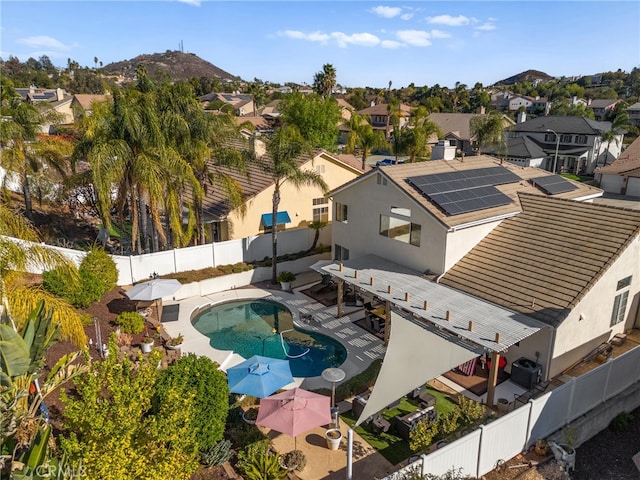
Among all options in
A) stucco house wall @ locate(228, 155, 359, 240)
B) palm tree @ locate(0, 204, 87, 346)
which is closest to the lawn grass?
palm tree @ locate(0, 204, 87, 346)

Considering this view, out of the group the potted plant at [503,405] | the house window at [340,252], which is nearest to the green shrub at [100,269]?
the house window at [340,252]

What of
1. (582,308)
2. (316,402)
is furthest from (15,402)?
(582,308)

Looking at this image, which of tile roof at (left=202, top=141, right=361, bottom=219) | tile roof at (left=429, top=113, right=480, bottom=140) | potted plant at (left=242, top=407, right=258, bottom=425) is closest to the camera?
potted plant at (left=242, top=407, right=258, bottom=425)

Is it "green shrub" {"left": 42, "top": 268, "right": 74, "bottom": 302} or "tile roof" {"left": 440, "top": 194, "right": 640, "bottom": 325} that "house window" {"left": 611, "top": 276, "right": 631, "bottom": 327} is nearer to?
"tile roof" {"left": 440, "top": 194, "right": 640, "bottom": 325}

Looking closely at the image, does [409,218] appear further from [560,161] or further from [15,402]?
[560,161]

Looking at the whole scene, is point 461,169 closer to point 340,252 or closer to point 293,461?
point 340,252

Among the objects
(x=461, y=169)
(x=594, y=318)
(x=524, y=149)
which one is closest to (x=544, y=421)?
(x=594, y=318)
